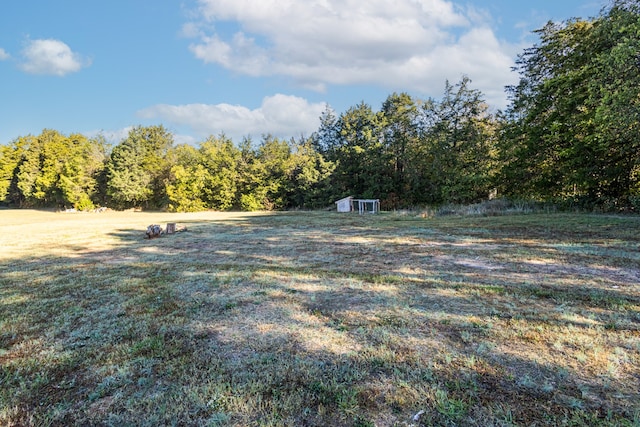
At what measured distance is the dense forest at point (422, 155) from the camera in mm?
11508

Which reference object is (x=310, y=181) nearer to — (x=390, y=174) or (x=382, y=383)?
(x=390, y=174)

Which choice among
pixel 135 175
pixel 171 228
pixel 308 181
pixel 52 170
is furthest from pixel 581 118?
pixel 52 170

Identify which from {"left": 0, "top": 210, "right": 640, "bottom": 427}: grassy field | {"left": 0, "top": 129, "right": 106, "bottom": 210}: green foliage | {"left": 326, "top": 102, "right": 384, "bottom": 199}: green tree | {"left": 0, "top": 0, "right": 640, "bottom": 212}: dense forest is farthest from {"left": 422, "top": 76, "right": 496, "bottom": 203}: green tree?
{"left": 0, "top": 129, "right": 106, "bottom": 210}: green foliage

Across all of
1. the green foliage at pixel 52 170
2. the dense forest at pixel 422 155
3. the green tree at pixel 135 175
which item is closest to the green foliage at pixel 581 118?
the dense forest at pixel 422 155

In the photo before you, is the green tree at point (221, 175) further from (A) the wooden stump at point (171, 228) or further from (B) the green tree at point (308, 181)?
(A) the wooden stump at point (171, 228)

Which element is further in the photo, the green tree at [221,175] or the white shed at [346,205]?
the green tree at [221,175]

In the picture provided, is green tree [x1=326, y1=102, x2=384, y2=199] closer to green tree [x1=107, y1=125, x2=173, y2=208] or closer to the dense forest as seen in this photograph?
the dense forest

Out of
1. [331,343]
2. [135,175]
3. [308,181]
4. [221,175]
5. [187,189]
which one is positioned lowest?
[331,343]

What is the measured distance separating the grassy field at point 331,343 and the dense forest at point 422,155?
8.21 meters

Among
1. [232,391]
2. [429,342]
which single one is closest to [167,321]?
[232,391]

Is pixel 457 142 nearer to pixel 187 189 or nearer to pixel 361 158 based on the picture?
pixel 361 158

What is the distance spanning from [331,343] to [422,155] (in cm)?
2661

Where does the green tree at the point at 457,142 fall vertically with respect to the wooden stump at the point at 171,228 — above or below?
above

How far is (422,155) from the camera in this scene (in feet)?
89.0
